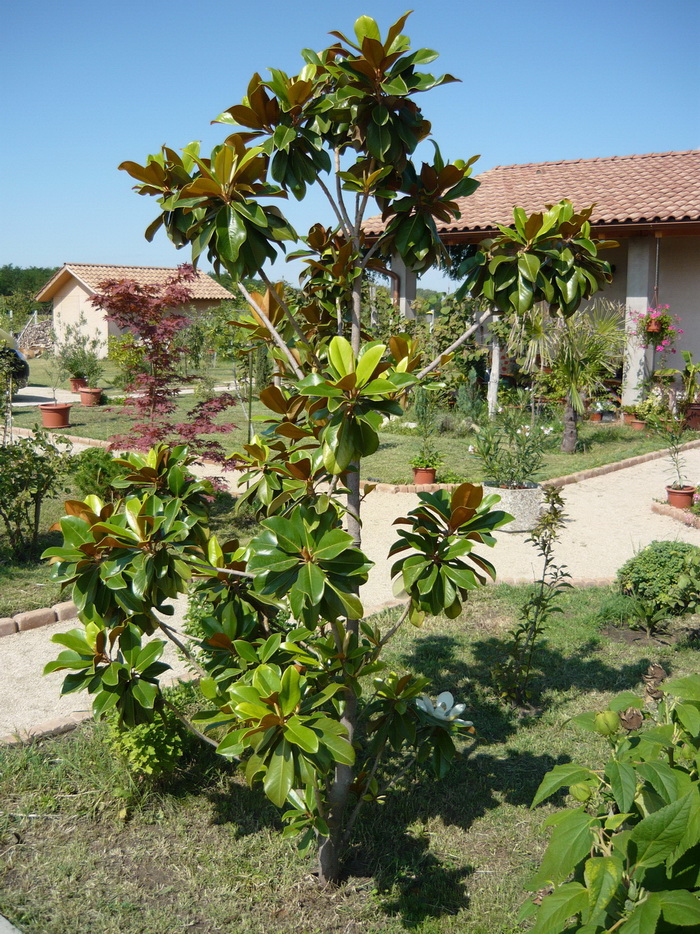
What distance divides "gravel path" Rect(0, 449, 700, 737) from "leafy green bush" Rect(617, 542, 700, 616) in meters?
1.11

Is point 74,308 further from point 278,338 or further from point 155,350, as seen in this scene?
point 278,338

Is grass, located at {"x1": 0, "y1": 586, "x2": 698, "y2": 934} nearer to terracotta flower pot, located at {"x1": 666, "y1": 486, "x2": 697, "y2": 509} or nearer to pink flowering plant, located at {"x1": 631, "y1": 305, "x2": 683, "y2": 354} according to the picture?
terracotta flower pot, located at {"x1": 666, "y1": 486, "x2": 697, "y2": 509}

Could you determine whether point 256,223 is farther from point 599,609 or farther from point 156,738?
point 599,609

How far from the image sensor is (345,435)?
2.52 metres

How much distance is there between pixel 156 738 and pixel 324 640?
3.70ft

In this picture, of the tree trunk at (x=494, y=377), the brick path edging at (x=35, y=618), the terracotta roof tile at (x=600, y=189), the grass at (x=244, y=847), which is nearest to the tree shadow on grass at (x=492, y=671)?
the grass at (x=244, y=847)

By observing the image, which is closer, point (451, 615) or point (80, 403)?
point (451, 615)

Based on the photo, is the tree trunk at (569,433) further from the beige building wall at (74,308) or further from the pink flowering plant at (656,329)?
the beige building wall at (74,308)

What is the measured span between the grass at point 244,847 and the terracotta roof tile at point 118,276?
2981cm

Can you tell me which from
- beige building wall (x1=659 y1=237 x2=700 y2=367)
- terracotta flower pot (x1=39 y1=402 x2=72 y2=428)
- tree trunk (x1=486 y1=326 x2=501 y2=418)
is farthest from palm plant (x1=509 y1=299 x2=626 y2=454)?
terracotta flower pot (x1=39 y1=402 x2=72 y2=428)

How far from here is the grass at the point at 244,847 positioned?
10.1 ft

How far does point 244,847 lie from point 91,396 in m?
16.9

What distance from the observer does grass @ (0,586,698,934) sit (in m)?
3.06

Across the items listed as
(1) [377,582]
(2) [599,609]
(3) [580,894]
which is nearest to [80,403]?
(1) [377,582]
